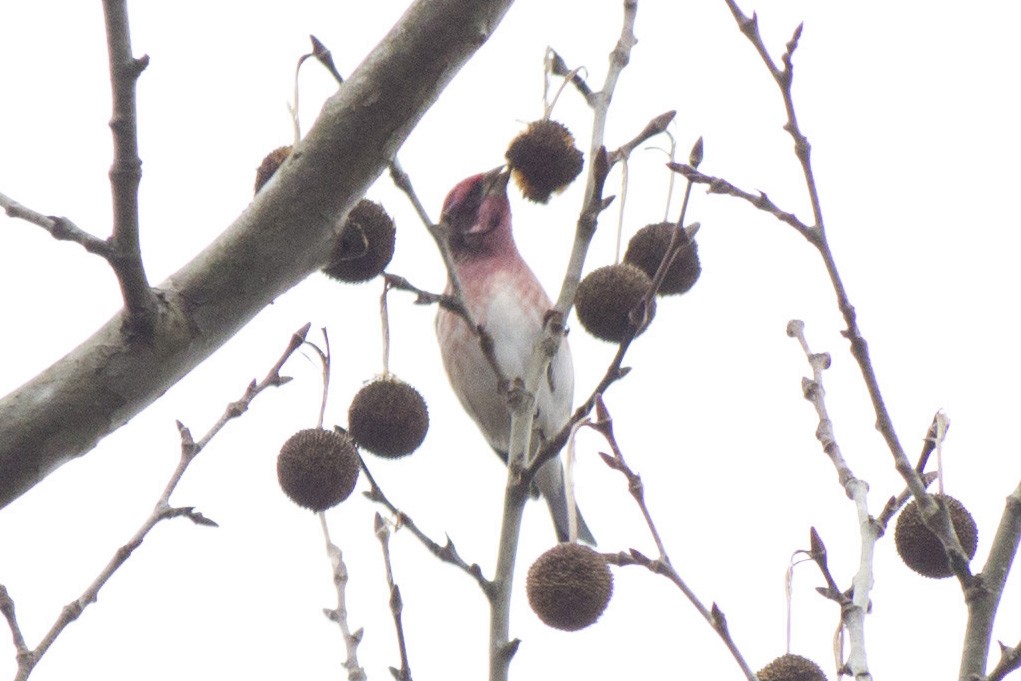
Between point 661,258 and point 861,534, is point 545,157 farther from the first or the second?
point 861,534

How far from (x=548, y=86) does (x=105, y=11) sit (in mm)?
1574

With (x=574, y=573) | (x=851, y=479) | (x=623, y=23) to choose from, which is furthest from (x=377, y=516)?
(x=623, y=23)

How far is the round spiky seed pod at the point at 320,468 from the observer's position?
9.76 ft

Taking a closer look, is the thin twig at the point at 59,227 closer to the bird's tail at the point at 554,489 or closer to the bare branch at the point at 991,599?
the bare branch at the point at 991,599

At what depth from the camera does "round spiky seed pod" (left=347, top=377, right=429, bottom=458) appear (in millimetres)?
3139

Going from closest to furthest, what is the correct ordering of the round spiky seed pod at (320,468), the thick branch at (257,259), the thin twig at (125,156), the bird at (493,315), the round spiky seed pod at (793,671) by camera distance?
the thin twig at (125,156) < the thick branch at (257,259) < the round spiky seed pod at (793,671) < the round spiky seed pod at (320,468) < the bird at (493,315)

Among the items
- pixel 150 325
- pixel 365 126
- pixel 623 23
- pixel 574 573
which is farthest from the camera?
pixel 623 23

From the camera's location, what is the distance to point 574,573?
2736 millimetres

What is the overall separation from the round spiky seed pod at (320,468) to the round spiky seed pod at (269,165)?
2.05 ft

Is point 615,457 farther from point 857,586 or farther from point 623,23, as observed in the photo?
point 623,23

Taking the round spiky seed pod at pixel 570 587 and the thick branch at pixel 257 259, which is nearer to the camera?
the thick branch at pixel 257 259

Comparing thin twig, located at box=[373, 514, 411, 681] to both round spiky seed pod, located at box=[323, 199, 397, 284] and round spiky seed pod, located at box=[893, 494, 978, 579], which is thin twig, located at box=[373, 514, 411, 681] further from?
round spiky seed pod, located at box=[893, 494, 978, 579]

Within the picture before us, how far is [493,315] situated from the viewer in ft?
16.2

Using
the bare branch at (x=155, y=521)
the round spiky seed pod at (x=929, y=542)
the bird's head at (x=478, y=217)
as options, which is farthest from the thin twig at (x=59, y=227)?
the bird's head at (x=478, y=217)
